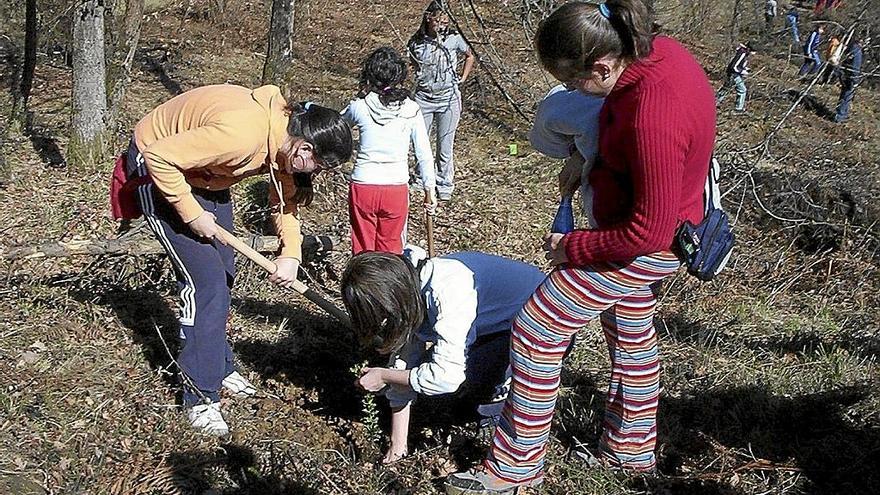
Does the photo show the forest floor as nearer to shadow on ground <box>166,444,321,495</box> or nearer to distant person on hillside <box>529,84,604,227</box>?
shadow on ground <box>166,444,321,495</box>

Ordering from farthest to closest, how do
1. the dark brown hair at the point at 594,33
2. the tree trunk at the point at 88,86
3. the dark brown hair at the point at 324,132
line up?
the tree trunk at the point at 88,86
the dark brown hair at the point at 324,132
the dark brown hair at the point at 594,33

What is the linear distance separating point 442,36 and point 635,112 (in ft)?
17.5

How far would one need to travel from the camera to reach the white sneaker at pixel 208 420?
3.66 m

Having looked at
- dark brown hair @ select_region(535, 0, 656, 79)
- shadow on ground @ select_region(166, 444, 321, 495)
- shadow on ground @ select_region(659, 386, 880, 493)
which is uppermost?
dark brown hair @ select_region(535, 0, 656, 79)

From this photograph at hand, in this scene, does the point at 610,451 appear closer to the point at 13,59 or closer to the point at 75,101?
the point at 75,101

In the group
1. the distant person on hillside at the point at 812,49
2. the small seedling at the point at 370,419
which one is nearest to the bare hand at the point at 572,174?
the small seedling at the point at 370,419

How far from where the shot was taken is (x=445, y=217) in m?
7.36

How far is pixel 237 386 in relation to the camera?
160 inches

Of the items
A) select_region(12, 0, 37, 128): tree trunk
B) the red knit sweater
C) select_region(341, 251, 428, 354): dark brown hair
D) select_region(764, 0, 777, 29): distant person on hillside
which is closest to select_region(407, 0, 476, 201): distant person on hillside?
select_region(12, 0, 37, 128): tree trunk

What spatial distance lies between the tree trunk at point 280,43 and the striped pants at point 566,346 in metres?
6.38

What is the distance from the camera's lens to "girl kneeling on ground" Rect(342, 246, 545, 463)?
290 cm

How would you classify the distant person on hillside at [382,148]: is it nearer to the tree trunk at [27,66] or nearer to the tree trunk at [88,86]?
the tree trunk at [88,86]

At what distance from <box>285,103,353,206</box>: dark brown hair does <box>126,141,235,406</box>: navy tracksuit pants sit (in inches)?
26.7

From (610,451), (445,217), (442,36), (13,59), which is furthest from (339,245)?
(13,59)
